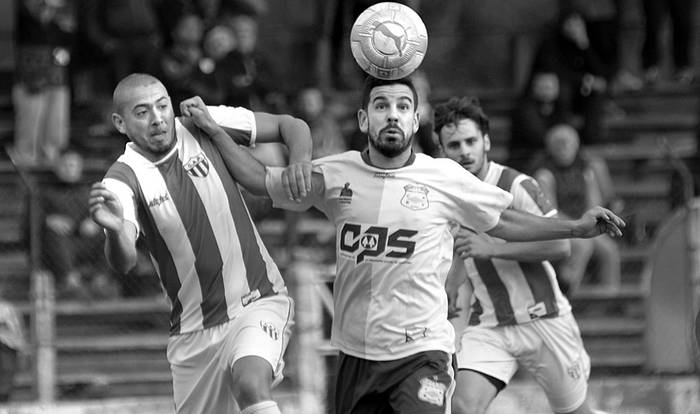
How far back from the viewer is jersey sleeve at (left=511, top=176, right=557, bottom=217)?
Result: 8.06m

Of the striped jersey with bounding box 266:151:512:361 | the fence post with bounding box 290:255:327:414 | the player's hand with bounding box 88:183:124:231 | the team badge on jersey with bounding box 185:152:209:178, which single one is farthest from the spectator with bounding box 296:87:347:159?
the player's hand with bounding box 88:183:124:231

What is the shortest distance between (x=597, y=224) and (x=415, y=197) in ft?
3.09

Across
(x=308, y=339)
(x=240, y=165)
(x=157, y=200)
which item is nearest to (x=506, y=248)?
(x=240, y=165)

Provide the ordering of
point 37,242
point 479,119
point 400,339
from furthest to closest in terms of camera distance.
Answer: point 37,242 → point 479,119 → point 400,339

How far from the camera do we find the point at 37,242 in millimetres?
11555

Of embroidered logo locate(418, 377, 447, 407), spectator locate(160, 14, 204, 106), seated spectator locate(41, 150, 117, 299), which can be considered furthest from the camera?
spectator locate(160, 14, 204, 106)

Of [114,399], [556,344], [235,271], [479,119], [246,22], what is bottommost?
[114,399]

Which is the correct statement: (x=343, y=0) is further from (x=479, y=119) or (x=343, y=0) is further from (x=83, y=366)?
(x=479, y=119)

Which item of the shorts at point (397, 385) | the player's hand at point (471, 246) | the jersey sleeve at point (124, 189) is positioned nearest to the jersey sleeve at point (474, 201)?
the player's hand at point (471, 246)

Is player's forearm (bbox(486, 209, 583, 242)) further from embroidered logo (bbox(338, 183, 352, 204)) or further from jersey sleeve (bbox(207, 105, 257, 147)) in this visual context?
jersey sleeve (bbox(207, 105, 257, 147))

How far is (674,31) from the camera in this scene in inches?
582

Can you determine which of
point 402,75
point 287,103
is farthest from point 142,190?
point 287,103

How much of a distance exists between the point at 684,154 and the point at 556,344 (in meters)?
5.29

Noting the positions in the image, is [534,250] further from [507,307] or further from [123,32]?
[123,32]
